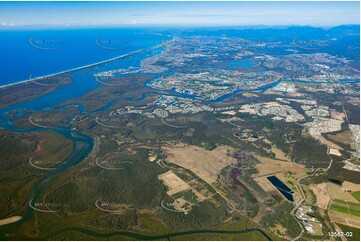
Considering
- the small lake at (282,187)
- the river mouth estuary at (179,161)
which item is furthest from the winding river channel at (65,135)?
the small lake at (282,187)

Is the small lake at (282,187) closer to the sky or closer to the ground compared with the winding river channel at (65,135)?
closer to the sky

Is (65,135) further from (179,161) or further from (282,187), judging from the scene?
(282,187)

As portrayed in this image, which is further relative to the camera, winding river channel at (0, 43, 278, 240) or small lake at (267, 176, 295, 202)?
small lake at (267, 176, 295, 202)

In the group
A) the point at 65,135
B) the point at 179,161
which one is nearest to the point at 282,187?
the point at 179,161

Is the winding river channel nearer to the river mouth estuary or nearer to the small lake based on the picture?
the river mouth estuary

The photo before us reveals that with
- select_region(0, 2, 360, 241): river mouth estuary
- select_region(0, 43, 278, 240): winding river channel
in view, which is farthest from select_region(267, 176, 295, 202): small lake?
select_region(0, 43, 278, 240): winding river channel

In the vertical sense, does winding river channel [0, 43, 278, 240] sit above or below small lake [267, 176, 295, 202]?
below

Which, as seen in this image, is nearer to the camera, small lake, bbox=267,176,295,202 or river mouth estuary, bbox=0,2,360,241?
river mouth estuary, bbox=0,2,360,241

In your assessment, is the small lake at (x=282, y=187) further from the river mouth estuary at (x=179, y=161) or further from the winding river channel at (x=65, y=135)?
the winding river channel at (x=65, y=135)

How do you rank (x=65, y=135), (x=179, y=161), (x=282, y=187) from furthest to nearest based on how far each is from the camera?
(x=65, y=135) < (x=179, y=161) < (x=282, y=187)
